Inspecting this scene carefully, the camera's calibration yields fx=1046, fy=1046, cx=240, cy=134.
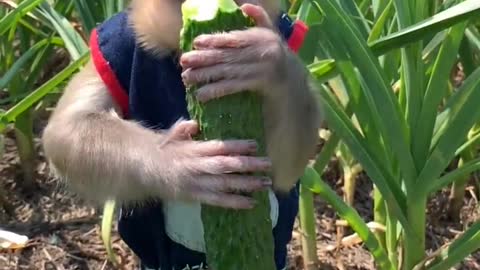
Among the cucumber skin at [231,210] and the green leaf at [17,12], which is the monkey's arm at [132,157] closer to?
the cucumber skin at [231,210]

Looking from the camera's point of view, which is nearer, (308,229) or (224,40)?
(224,40)

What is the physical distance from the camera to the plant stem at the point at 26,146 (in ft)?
7.09

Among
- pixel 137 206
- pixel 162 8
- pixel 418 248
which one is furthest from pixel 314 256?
pixel 162 8

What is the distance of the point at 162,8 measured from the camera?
3.68 ft

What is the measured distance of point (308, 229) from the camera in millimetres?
1916

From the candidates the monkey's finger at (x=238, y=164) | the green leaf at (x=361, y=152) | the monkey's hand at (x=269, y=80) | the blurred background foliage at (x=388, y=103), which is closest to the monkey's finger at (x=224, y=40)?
the monkey's hand at (x=269, y=80)

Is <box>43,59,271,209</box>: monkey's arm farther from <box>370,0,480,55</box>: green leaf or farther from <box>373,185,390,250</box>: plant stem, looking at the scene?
<box>373,185,390,250</box>: plant stem

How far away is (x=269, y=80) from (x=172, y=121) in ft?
0.91

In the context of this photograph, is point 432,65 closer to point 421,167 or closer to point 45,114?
point 421,167

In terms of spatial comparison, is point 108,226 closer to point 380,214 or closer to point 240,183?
point 380,214

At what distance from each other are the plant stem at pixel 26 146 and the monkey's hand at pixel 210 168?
43.0 inches

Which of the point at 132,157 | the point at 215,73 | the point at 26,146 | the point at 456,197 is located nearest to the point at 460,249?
the point at 456,197

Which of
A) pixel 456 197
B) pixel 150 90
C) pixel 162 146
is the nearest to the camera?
pixel 162 146

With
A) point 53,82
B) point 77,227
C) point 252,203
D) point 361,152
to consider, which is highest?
point 252,203
